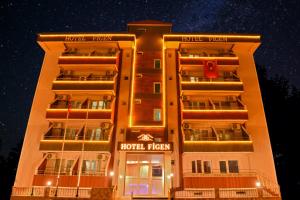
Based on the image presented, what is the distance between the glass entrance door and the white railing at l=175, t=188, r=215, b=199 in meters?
3.50

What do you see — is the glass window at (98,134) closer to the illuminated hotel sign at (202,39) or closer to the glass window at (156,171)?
the glass window at (156,171)

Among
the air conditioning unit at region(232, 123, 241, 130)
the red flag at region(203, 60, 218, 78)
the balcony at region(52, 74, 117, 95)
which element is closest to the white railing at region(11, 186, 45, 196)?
the balcony at region(52, 74, 117, 95)

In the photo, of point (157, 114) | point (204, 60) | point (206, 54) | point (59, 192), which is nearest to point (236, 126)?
point (204, 60)

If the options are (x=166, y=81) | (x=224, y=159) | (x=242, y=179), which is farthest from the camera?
(x=166, y=81)

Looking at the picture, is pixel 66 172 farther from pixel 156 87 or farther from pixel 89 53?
pixel 89 53

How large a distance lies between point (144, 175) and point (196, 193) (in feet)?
20.9

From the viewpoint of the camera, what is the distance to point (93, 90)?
33656 millimetres

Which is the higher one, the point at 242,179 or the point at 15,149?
the point at 15,149

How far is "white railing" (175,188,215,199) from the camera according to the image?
24.3 metres

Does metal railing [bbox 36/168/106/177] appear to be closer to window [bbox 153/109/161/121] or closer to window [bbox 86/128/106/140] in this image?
window [bbox 86/128/106/140]

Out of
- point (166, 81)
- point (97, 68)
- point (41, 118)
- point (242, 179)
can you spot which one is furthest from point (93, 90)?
point (242, 179)

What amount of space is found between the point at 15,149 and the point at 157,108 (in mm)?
43940

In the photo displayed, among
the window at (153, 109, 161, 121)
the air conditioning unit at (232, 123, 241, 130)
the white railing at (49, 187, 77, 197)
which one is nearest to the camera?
the white railing at (49, 187, 77, 197)

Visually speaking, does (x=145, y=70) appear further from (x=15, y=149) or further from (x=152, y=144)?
(x=15, y=149)
